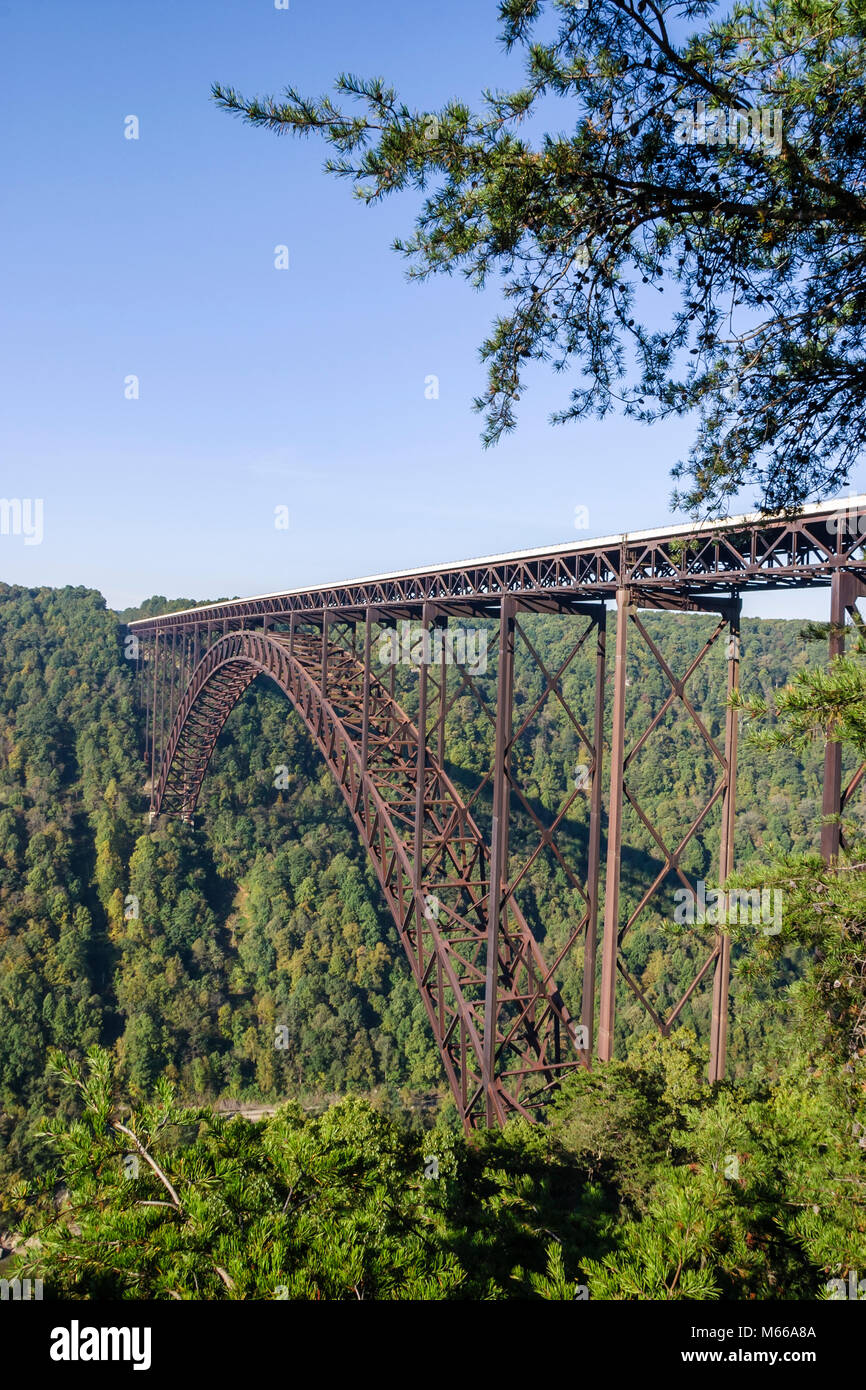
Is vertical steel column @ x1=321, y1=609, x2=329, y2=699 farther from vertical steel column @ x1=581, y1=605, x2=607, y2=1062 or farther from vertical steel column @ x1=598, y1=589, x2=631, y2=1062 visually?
vertical steel column @ x1=598, y1=589, x2=631, y2=1062

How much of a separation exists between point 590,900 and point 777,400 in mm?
7034

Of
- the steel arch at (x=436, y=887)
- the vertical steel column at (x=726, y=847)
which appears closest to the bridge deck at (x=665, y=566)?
the vertical steel column at (x=726, y=847)

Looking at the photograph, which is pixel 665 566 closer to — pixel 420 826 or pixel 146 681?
pixel 420 826

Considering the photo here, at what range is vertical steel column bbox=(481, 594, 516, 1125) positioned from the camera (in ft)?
37.0

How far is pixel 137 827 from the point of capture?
4434 centimetres

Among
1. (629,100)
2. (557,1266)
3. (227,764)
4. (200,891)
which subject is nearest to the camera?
(557,1266)

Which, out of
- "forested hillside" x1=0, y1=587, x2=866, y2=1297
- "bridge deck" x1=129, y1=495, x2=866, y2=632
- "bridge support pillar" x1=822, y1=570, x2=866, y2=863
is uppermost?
"bridge deck" x1=129, y1=495, x2=866, y2=632

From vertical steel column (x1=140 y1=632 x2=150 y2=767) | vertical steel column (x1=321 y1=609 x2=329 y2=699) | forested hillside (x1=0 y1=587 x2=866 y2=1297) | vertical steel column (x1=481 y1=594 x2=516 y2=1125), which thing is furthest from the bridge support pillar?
vertical steel column (x1=140 y1=632 x2=150 y2=767)

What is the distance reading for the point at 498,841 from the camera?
452 inches

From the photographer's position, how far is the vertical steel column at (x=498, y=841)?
1129 centimetres

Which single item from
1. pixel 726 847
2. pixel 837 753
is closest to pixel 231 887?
pixel 726 847

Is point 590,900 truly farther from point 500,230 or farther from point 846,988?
point 500,230

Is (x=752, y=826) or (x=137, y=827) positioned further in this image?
(x=752, y=826)
